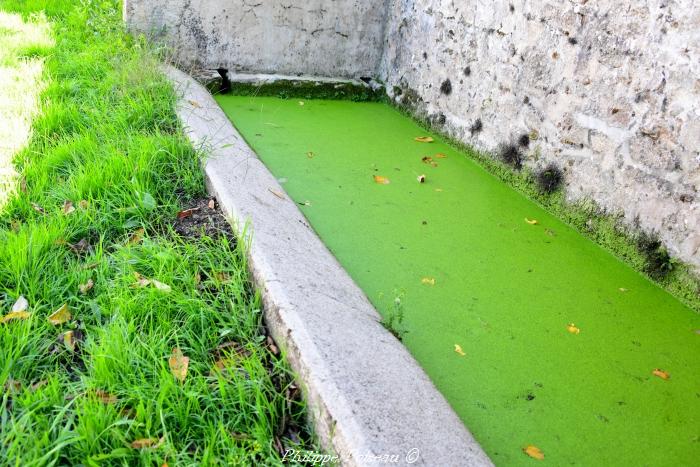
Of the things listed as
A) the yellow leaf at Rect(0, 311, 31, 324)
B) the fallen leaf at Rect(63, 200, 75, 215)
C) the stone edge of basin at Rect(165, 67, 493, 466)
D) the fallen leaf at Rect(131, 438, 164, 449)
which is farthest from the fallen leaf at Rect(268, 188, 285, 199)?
the fallen leaf at Rect(131, 438, 164, 449)

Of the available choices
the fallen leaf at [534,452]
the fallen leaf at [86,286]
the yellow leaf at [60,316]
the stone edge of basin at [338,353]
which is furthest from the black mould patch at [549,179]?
the yellow leaf at [60,316]

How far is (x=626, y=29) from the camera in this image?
291 cm

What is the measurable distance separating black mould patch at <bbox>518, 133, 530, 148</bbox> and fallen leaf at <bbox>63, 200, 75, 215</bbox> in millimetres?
2564

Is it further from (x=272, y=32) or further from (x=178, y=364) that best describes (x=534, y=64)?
(x=178, y=364)

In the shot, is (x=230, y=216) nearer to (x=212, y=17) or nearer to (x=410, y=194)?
(x=410, y=194)

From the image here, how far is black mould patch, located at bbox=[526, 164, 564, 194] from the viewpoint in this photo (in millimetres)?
3424

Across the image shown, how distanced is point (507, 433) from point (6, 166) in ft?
8.37

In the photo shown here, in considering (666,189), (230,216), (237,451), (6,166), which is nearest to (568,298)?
(666,189)

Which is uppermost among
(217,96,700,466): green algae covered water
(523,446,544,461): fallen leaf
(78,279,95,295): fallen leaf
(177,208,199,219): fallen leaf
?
(177,208,199,219): fallen leaf

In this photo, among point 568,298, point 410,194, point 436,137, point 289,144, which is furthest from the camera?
point 436,137

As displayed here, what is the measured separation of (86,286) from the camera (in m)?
2.14

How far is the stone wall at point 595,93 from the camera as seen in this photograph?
268cm

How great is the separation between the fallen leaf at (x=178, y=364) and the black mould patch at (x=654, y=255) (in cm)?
224

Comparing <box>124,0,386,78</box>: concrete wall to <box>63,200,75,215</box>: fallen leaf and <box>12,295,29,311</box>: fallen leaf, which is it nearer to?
<box>63,200,75,215</box>: fallen leaf
